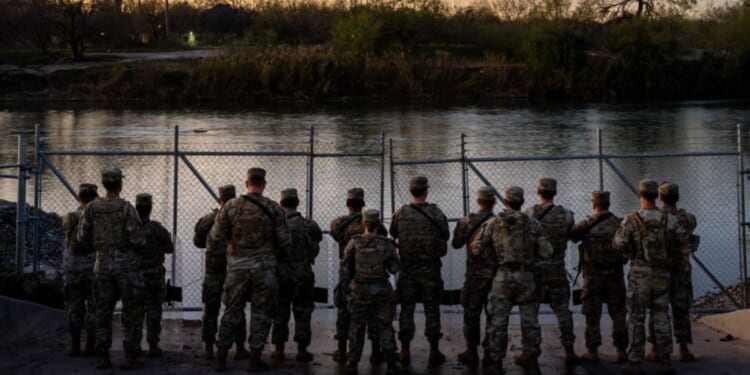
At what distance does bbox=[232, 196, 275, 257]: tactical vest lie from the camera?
31.6 feet

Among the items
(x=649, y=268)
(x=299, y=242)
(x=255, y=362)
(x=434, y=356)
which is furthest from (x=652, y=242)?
(x=255, y=362)

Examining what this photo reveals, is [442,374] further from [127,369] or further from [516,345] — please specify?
[127,369]

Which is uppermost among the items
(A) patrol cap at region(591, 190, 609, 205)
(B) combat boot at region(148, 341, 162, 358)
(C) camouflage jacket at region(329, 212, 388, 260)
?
(A) patrol cap at region(591, 190, 609, 205)

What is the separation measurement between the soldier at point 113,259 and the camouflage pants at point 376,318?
7.09 feet

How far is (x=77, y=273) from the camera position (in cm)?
1012

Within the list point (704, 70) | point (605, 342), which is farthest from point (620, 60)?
point (605, 342)

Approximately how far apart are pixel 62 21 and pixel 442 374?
7107cm

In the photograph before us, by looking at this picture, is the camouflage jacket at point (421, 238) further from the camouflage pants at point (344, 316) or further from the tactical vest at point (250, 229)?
the tactical vest at point (250, 229)

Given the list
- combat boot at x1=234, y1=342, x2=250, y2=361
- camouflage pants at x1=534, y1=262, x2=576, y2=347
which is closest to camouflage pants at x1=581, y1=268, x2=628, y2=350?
camouflage pants at x1=534, y1=262, x2=576, y2=347

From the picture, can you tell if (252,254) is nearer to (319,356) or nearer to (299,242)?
(299,242)

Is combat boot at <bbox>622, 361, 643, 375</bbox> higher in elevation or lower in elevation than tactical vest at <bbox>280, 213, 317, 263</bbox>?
lower

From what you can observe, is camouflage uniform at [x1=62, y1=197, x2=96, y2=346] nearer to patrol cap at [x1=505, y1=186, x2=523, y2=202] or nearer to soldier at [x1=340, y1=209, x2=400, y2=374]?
soldier at [x1=340, y1=209, x2=400, y2=374]

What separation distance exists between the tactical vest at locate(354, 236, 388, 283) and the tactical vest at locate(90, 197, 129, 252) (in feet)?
7.60

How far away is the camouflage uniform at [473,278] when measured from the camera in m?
9.98
